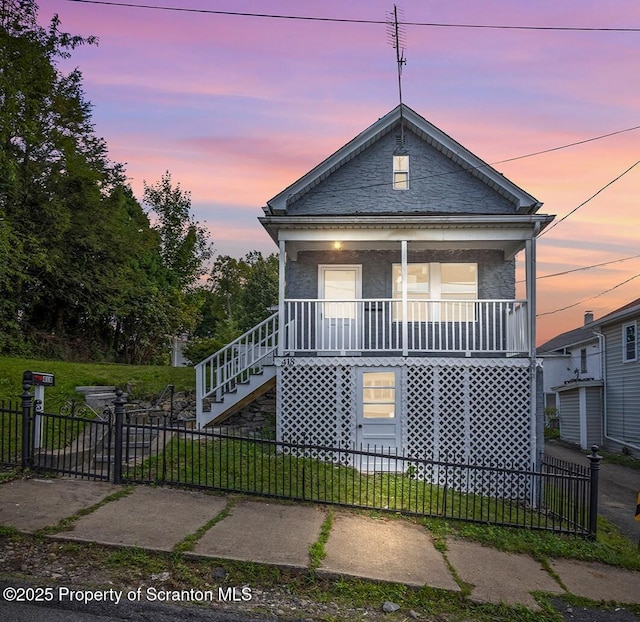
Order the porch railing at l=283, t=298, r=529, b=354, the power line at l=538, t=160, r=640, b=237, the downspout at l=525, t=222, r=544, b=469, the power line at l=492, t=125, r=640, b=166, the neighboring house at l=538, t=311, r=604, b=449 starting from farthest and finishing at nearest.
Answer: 1. the neighboring house at l=538, t=311, r=604, b=449
2. the power line at l=538, t=160, r=640, b=237
3. the power line at l=492, t=125, r=640, b=166
4. the porch railing at l=283, t=298, r=529, b=354
5. the downspout at l=525, t=222, r=544, b=469

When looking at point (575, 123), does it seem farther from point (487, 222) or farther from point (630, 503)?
point (630, 503)

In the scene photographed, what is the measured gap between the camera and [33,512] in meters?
7.45

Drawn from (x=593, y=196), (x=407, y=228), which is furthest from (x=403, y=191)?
(x=593, y=196)

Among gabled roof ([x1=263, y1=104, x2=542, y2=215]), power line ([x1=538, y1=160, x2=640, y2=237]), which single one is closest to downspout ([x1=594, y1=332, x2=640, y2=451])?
power line ([x1=538, y1=160, x2=640, y2=237])

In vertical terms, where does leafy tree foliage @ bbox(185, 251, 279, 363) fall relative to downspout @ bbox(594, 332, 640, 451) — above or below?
above

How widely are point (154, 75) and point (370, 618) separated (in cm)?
1180

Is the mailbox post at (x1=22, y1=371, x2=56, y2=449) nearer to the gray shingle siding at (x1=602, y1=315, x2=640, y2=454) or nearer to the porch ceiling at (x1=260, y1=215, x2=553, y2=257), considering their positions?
the porch ceiling at (x1=260, y1=215, x2=553, y2=257)

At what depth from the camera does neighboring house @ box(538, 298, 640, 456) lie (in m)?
21.8

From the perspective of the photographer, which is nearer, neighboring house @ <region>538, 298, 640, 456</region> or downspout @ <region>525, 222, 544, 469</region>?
downspout @ <region>525, 222, 544, 469</region>

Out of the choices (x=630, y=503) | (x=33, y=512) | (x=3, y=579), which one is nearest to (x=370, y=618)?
(x=3, y=579)

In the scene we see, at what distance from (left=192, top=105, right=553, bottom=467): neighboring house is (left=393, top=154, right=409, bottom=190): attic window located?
0.03m

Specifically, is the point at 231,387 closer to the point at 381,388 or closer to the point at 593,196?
the point at 381,388

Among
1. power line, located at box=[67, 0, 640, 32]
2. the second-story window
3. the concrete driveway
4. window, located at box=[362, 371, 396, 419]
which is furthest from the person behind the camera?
the second-story window

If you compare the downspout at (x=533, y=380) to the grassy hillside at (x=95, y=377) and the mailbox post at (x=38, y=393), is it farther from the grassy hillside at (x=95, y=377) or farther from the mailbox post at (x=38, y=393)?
the mailbox post at (x=38, y=393)
